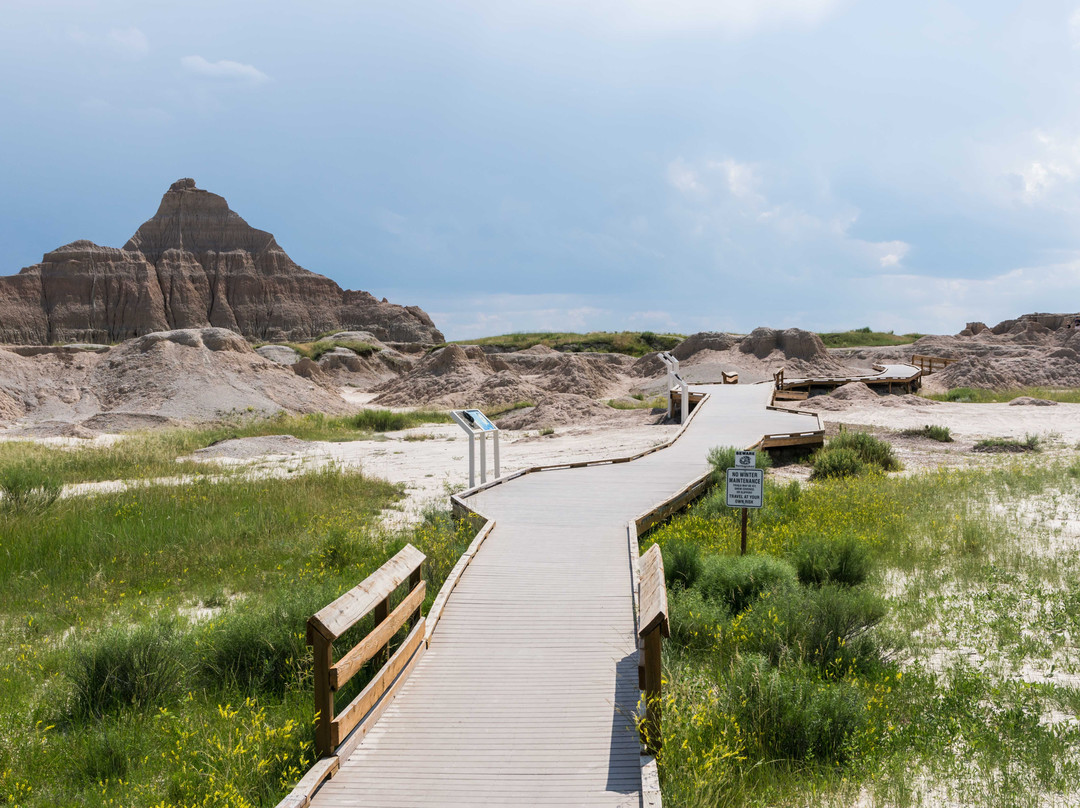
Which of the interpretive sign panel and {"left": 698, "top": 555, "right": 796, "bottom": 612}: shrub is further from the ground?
the interpretive sign panel

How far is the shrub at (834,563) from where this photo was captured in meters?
7.81

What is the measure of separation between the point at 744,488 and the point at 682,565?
1.15m

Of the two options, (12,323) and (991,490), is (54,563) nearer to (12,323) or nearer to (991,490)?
(991,490)

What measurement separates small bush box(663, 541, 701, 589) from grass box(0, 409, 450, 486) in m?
10.9

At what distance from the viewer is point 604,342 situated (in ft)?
234

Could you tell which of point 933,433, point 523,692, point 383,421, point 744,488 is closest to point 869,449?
point 933,433

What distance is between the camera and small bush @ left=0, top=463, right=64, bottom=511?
11.8 meters

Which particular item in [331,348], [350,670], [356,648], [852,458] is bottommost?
[852,458]

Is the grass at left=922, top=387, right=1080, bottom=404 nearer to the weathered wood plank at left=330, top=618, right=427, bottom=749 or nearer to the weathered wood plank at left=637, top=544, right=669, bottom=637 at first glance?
the weathered wood plank at left=637, top=544, right=669, bottom=637

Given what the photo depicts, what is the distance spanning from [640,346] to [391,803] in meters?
67.7

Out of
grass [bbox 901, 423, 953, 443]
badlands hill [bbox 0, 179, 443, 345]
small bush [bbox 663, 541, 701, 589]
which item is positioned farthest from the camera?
badlands hill [bbox 0, 179, 443, 345]

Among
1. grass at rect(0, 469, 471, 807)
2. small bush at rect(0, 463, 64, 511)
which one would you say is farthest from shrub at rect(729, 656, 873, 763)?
small bush at rect(0, 463, 64, 511)

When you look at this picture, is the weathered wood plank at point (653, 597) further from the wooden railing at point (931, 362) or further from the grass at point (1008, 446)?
the wooden railing at point (931, 362)

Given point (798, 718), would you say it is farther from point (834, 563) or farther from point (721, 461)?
point (721, 461)
